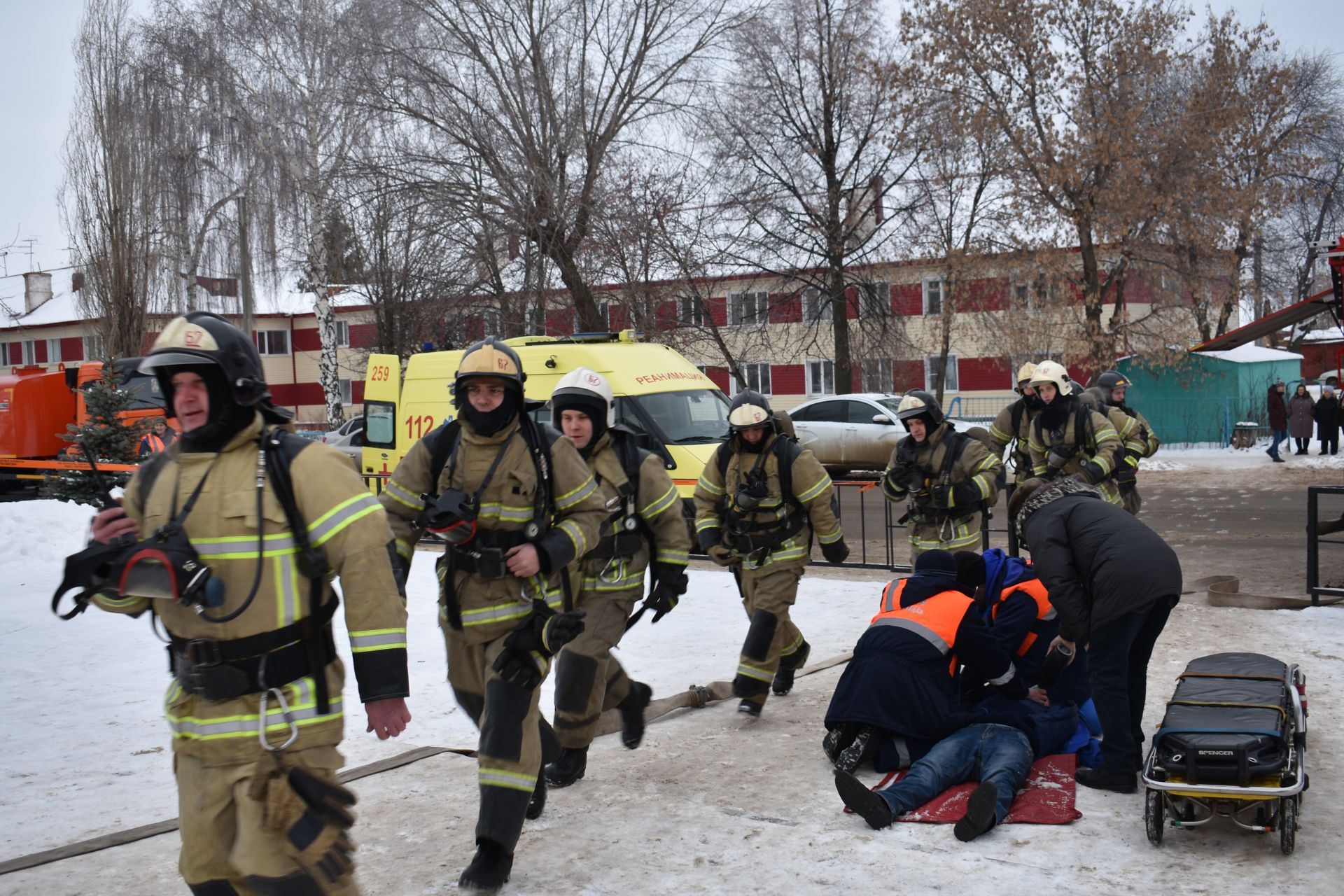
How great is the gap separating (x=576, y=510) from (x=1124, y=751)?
2645 millimetres

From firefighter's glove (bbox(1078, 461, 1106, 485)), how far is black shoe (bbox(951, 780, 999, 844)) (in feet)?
15.4

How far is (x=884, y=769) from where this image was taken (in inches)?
219

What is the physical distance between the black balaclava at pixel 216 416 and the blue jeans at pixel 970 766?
305 centimetres

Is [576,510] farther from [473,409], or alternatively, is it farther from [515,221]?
[515,221]

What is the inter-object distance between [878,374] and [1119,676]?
31.4 metres

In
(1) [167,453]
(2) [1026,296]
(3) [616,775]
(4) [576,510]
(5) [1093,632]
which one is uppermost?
(2) [1026,296]

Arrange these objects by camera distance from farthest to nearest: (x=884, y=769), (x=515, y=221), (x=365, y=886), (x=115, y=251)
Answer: (x=115, y=251) → (x=515, y=221) → (x=884, y=769) → (x=365, y=886)

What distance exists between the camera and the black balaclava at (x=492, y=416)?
187 inches

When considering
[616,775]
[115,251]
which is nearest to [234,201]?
[115,251]

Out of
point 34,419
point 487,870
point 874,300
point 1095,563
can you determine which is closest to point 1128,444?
point 1095,563

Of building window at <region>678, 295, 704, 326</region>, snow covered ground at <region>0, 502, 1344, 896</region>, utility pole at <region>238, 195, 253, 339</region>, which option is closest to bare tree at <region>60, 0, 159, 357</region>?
utility pole at <region>238, 195, 253, 339</region>

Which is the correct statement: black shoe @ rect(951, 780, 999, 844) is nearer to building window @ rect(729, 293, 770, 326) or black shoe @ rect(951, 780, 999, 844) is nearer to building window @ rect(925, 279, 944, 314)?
building window @ rect(729, 293, 770, 326)

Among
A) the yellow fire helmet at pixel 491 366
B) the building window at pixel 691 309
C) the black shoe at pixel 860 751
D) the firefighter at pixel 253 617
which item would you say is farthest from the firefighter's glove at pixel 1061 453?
the building window at pixel 691 309

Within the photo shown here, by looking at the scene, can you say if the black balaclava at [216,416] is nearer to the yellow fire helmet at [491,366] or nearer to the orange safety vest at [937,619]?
the yellow fire helmet at [491,366]
